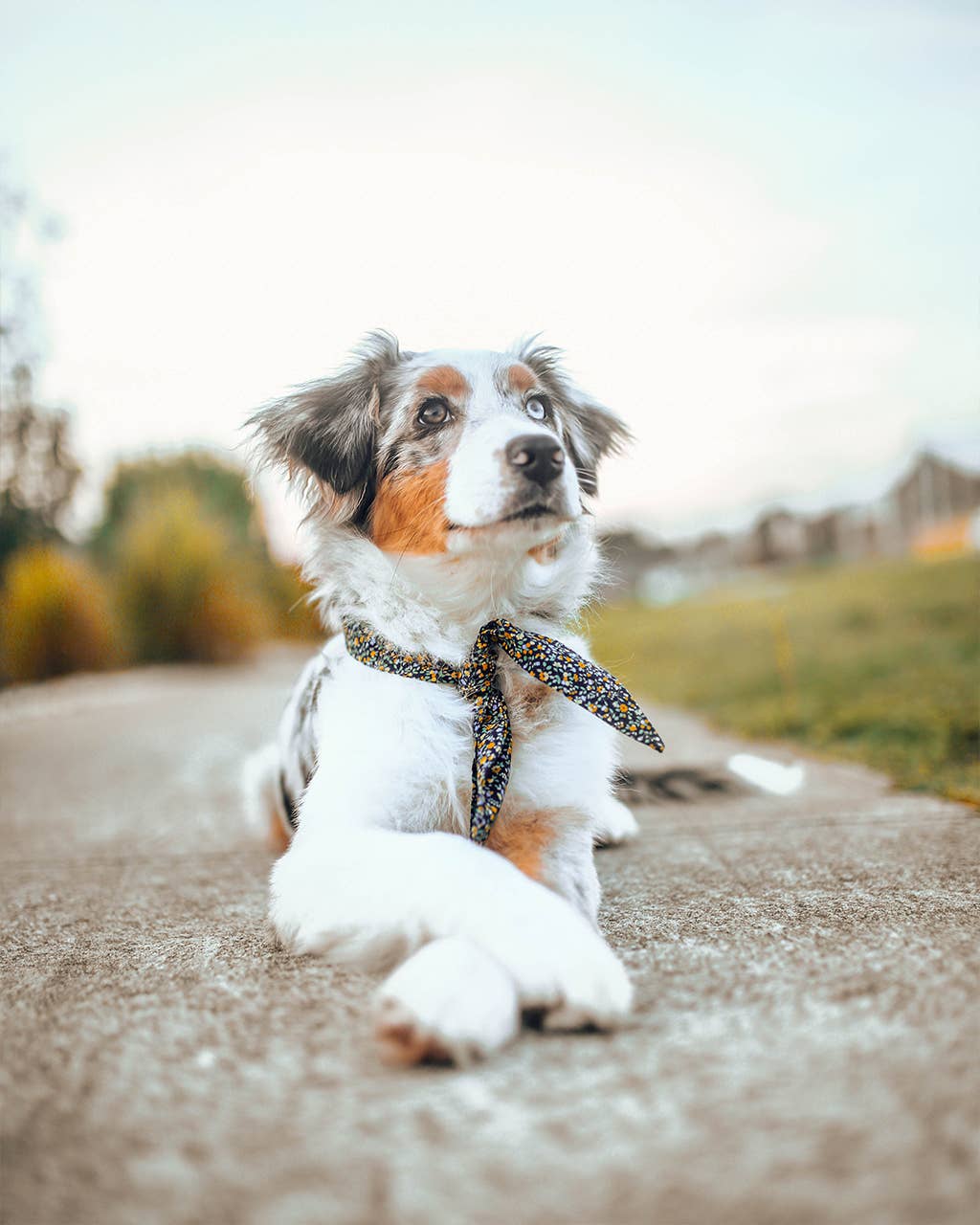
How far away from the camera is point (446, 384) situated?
9.65 ft

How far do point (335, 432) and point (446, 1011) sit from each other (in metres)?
2.07

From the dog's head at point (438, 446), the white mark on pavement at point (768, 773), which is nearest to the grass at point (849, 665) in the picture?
the white mark on pavement at point (768, 773)

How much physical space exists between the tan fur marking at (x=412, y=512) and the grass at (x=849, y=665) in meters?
0.80

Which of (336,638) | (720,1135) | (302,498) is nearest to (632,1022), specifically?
(720,1135)

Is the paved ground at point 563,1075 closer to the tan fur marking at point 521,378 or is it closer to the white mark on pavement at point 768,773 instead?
the white mark on pavement at point 768,773

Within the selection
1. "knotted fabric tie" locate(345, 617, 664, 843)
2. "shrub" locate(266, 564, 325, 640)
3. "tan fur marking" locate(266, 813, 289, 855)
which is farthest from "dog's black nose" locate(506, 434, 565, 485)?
"shrub" locate(266, 564, 325, 640)

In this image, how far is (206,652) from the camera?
49.0ft

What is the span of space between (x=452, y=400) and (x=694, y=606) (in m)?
12.8

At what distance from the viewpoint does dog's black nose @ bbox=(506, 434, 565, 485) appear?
246 centimetres

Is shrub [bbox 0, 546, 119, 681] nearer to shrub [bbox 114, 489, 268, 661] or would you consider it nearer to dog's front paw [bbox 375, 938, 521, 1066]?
shrub [bbox 114, 489, 268, 661]

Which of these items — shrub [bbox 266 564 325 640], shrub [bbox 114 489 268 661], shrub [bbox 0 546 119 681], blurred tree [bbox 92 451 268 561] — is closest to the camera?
shrub [bbox 0 546 119 681]

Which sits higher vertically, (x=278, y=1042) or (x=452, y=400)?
(x=452, y=400)

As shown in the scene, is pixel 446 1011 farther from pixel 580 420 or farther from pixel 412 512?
pixel 580 420

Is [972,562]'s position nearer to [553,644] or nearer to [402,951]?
[553,644]
